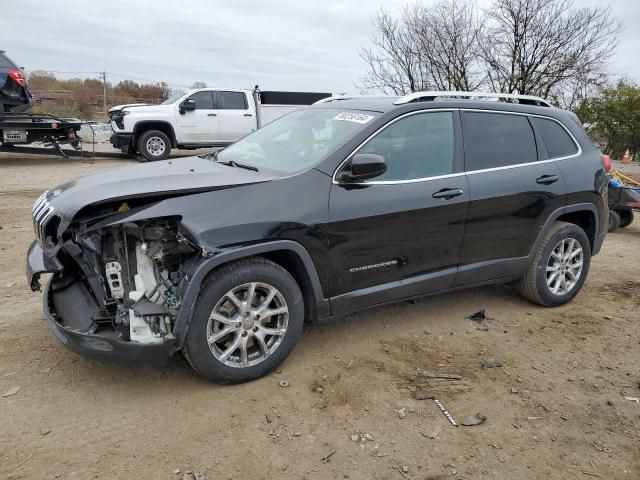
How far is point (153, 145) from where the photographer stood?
1384 cm

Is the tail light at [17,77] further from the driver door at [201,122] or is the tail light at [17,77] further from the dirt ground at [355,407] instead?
the dirt ground at [355,407]

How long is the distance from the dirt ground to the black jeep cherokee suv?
1.07ft

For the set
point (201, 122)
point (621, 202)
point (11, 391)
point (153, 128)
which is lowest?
point (11, 391)

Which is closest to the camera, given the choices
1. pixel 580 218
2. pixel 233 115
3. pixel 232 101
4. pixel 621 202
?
pixel 580 218

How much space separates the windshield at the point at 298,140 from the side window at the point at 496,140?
879mm

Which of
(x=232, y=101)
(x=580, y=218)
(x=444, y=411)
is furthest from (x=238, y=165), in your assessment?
(x=232, y=101)

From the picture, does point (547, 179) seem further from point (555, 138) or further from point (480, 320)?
point (480, 320)

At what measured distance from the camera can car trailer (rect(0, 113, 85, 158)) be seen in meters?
12.3

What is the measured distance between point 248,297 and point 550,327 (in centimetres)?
269

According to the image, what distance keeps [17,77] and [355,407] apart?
12723 mm

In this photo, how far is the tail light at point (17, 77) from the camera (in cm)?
1234

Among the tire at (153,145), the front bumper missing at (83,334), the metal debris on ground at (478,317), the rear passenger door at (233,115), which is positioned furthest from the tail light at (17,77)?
the metal debris on ground at (478,317)

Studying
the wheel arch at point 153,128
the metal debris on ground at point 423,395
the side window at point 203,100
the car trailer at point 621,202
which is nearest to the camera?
the metal debris on ground at point 423,395

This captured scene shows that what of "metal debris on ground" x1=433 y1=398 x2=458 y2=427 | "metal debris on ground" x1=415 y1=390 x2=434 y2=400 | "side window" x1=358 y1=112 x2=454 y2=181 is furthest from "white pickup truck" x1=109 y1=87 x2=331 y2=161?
"metal debris on ground" x1=433 y1=398 x2=458 y2=427
